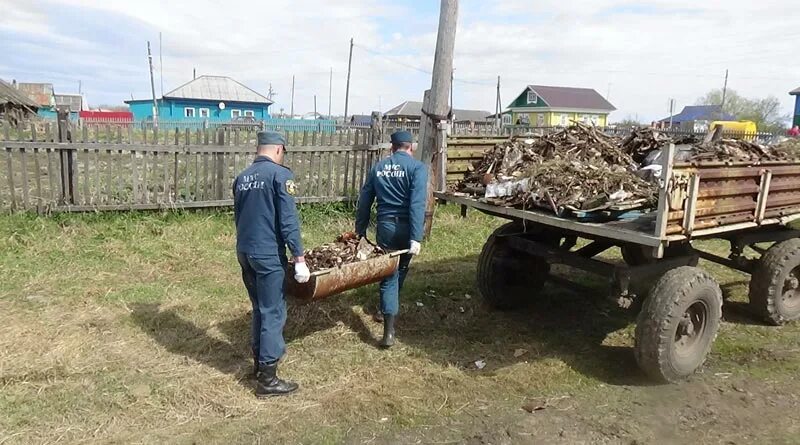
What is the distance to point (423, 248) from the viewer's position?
8.02 m

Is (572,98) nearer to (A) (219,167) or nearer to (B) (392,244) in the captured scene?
(A) (219,167)

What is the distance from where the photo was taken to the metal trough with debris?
4203 mm

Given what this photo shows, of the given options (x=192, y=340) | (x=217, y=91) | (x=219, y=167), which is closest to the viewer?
(x=192, y=340)

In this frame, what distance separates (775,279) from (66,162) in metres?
7.99

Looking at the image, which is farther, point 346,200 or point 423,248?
point 346,200

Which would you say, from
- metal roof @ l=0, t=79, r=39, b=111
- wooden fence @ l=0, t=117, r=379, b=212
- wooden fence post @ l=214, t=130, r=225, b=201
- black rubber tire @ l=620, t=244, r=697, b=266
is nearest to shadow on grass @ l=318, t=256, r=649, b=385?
black rubber tire @ l=620, t=244, r=697, b=266

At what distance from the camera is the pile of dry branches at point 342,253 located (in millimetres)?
4684

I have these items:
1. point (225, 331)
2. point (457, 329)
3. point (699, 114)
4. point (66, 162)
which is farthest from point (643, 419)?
point (699, 114)

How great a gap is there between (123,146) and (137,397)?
4736 mm

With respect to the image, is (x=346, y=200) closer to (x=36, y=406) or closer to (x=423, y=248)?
(x=423, y=248)

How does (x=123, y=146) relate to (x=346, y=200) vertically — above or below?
above

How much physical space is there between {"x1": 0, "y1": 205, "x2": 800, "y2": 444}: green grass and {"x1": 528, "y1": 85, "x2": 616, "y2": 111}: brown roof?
52390mm

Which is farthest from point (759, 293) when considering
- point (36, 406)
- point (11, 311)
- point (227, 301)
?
point (11, 311)

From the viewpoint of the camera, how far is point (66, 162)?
7.58 metres
